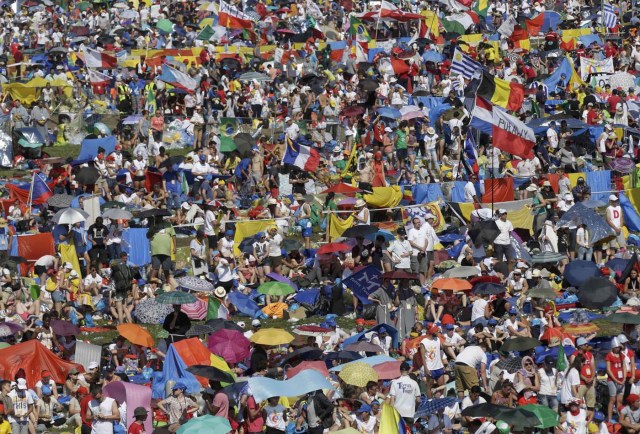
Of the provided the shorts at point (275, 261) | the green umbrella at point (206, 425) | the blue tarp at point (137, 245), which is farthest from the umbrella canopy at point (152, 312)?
the green umbrella at point (206, 425)

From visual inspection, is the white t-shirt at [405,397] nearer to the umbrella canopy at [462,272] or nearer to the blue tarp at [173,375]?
the blue tarp at [173,375]

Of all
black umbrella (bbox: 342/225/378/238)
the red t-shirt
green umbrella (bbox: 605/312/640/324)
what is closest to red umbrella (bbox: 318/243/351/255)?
black umbrella (bbox: 342/225/378/238)

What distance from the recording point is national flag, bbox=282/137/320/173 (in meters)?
34.3

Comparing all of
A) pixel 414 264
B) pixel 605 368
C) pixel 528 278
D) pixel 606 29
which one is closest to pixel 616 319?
pixel 605 368

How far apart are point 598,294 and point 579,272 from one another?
1.00m

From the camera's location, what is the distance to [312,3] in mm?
49625

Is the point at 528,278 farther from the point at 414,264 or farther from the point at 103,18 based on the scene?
the point at 103,18

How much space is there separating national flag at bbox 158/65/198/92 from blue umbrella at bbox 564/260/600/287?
540 inches

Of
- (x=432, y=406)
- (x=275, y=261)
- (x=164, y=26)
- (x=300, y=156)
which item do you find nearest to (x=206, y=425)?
(x=432, y=406)

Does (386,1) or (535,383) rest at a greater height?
(535,383)

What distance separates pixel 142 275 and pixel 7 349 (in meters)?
5.80

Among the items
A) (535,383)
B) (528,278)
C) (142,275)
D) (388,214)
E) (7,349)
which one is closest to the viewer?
(535,383)

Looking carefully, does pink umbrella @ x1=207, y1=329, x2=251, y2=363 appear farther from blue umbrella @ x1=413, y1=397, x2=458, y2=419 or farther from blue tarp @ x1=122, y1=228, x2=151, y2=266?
blue tarp @ x1=122, y1=228, x2=151, y2=266

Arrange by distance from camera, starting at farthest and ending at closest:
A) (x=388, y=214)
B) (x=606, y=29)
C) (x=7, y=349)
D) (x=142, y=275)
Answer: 1. (x=606, y=29)
2. (x=388, y=214)
3. (x=142, y=275)
4. (x=7, y=349)
